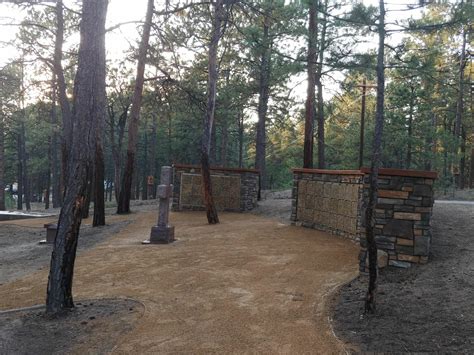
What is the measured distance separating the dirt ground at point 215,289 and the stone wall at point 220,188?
5794mm

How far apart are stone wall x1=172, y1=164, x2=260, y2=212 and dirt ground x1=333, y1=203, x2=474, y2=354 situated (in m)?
10.1

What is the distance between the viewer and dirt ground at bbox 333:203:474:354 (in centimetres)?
402

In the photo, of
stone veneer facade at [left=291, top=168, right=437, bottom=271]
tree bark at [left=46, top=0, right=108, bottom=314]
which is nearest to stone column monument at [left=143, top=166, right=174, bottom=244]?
tree bark at [left=46, top=0, right=108, bottom=314]

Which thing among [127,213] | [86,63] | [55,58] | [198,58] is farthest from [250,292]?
[198,58]

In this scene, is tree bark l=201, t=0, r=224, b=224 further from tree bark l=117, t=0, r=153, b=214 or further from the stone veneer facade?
the stone veneer facade

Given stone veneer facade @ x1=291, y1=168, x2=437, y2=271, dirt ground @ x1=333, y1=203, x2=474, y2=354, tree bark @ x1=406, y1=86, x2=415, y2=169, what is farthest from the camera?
tree bark @ x1=406, y1=86, x2=415, y2=169

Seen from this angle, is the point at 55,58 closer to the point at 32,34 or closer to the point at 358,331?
the point at 32,34

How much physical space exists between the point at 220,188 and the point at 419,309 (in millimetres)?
12187

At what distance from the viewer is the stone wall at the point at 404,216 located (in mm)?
6211

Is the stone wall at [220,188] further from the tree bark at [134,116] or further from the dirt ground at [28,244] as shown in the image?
the dirt ground at [28,244]

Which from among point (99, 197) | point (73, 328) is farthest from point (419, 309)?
point (99, 197)

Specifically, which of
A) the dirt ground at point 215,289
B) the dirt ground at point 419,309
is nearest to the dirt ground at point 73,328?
the dirt ground at point 215,289

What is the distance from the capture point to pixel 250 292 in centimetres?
574

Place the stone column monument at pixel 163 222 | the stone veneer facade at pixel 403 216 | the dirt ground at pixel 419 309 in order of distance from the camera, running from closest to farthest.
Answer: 1. the dirt ground at pixel 419 309
2. the stone veneer facade at pixel 403 216
3. the stone column monument at pixel 163 222
